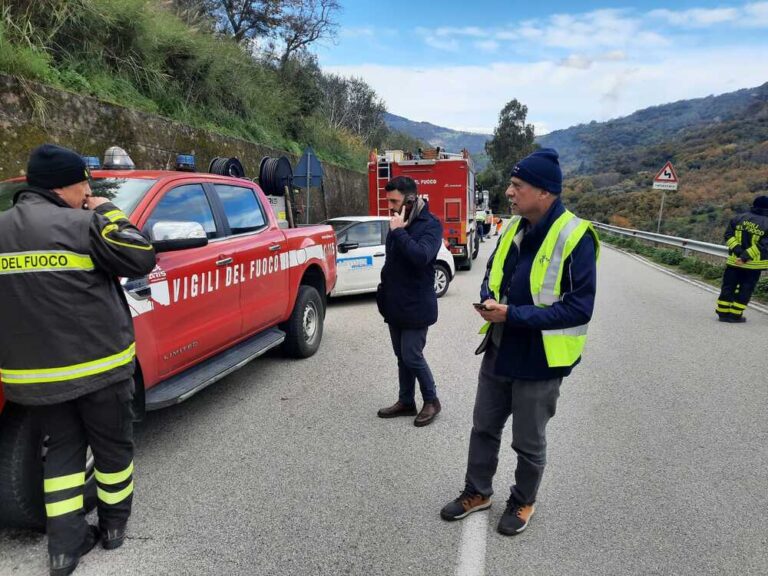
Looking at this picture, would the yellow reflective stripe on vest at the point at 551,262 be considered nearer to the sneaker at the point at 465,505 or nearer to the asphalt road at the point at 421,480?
the sneaker at the point at 465,505

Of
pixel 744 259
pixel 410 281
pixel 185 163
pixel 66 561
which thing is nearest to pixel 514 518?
pixel 410 281

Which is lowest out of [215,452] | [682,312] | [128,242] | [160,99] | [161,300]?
[682,312]

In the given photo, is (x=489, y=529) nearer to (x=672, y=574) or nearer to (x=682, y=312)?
(x=672, y=574)

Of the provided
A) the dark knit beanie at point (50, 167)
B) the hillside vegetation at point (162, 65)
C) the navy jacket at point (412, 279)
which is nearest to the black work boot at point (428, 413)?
the navy jacket at point (412, 279)

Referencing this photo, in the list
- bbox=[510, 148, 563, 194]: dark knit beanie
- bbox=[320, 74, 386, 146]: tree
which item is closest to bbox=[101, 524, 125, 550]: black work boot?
bbox=[510, 148, 563, 194]: dark knit beanie

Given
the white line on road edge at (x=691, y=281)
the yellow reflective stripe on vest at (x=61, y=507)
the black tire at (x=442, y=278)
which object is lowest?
the white line on road edge at (x=691, y=281)

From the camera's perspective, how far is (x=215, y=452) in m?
3.79

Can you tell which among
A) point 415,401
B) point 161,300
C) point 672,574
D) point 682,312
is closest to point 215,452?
point 161,300

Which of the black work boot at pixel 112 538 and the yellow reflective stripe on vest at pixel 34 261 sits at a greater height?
the yellow reflective stripe on vest at pixel 34 261

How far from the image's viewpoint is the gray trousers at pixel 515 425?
2.73 meters

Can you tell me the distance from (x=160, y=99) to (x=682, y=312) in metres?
10.8

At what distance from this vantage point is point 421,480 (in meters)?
3.42

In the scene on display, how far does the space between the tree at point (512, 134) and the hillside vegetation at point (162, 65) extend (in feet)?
162

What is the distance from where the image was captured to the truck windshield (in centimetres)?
348
